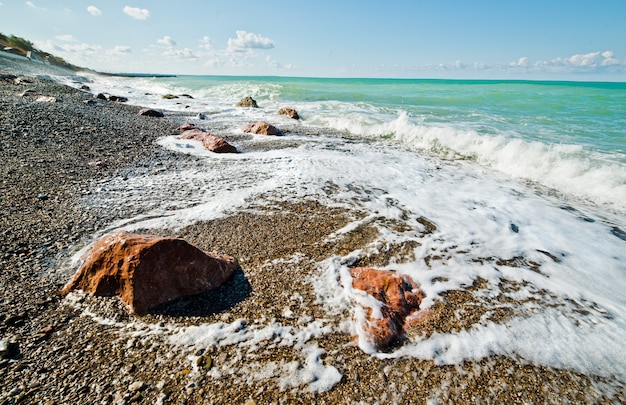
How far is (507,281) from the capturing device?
309cm

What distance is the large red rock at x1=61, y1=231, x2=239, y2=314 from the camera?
239cm

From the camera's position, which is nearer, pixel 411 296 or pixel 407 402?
pixel 407 402

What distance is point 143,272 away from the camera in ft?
7.84

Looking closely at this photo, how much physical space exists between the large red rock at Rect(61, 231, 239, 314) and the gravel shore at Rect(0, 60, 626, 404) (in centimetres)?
10

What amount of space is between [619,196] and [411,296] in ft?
18.6

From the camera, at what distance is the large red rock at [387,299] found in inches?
89.9

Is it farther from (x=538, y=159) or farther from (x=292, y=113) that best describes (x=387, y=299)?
(x=292, y=113)

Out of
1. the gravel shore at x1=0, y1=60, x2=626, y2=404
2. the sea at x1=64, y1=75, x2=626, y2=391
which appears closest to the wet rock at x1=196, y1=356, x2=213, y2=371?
the gravel shore at x1=0, y1=60, x2=626, y2=404

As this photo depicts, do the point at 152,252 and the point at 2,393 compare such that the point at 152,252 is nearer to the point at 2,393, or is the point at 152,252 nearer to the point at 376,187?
the point at 2,393

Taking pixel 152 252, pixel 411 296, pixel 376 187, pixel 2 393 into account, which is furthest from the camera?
pixel 376 187

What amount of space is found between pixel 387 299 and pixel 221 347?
141 cm

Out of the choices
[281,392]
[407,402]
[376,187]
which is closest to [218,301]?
[281,392]

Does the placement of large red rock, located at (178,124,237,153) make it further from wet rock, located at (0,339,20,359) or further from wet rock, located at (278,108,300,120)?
wet rock, located at (278,108,300,120)

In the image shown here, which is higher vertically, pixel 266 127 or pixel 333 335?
pixel 266 127
